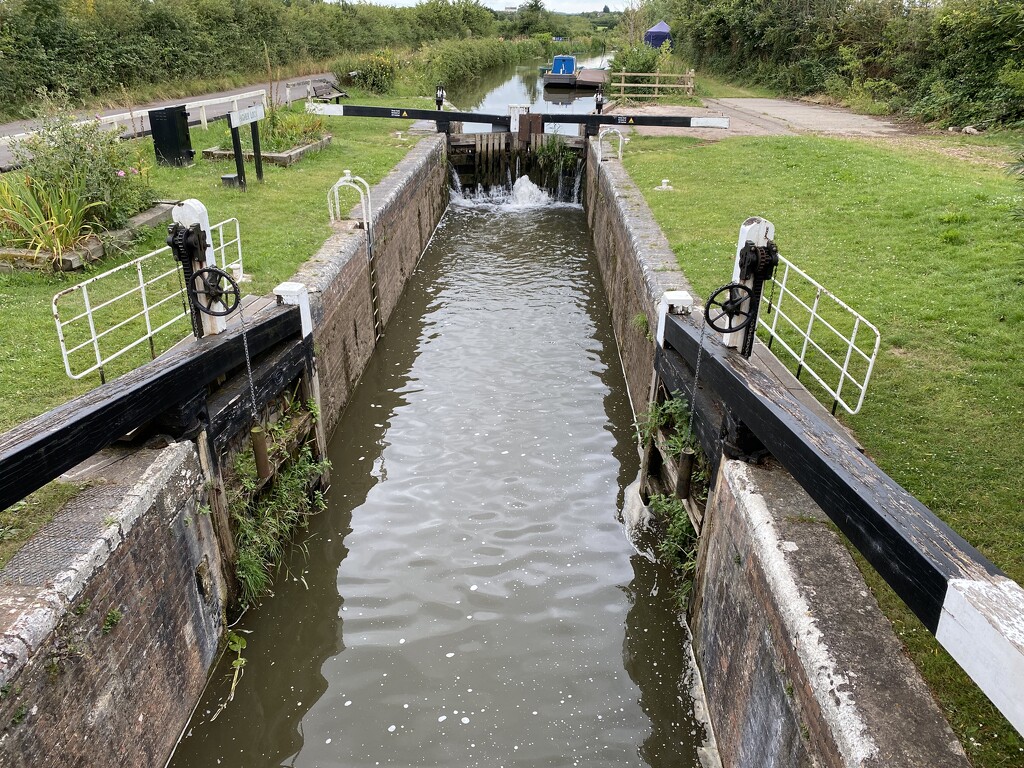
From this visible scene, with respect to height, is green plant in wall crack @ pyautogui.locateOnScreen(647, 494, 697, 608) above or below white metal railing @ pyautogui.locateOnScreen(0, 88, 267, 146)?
below

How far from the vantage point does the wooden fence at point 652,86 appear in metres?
23.4

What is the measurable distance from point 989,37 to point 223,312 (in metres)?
6.20

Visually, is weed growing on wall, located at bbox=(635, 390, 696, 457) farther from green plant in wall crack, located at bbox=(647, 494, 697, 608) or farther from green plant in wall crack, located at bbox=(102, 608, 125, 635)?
green plant in wall crack, located at bbox=(102, 608, 125, 635)

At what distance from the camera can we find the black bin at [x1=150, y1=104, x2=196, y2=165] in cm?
1223

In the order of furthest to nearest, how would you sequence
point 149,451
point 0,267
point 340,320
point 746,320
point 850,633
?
1. point 340,320
2. point 0,267
3. point 746,320
4. point 149,451
5. point 850,633

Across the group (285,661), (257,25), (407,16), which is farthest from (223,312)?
(407,16)

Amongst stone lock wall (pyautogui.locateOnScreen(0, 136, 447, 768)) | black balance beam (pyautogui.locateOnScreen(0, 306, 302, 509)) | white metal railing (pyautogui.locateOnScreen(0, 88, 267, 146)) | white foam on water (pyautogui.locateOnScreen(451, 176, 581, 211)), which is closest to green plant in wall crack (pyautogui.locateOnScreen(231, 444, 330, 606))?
stone lock wall (pyautogui.locateOnScreen(0, 136, 447, 768))

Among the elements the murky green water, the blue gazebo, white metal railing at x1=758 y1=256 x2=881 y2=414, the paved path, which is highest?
the blue gazebo

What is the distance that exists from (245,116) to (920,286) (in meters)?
9.14

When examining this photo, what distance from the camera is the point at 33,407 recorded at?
16.4ft

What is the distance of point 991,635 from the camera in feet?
7.18

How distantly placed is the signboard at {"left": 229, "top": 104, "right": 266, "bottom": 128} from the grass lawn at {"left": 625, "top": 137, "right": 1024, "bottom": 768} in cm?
619

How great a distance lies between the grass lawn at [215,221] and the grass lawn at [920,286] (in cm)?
476

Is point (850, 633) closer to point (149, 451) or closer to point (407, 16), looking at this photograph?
point (149, 451)
